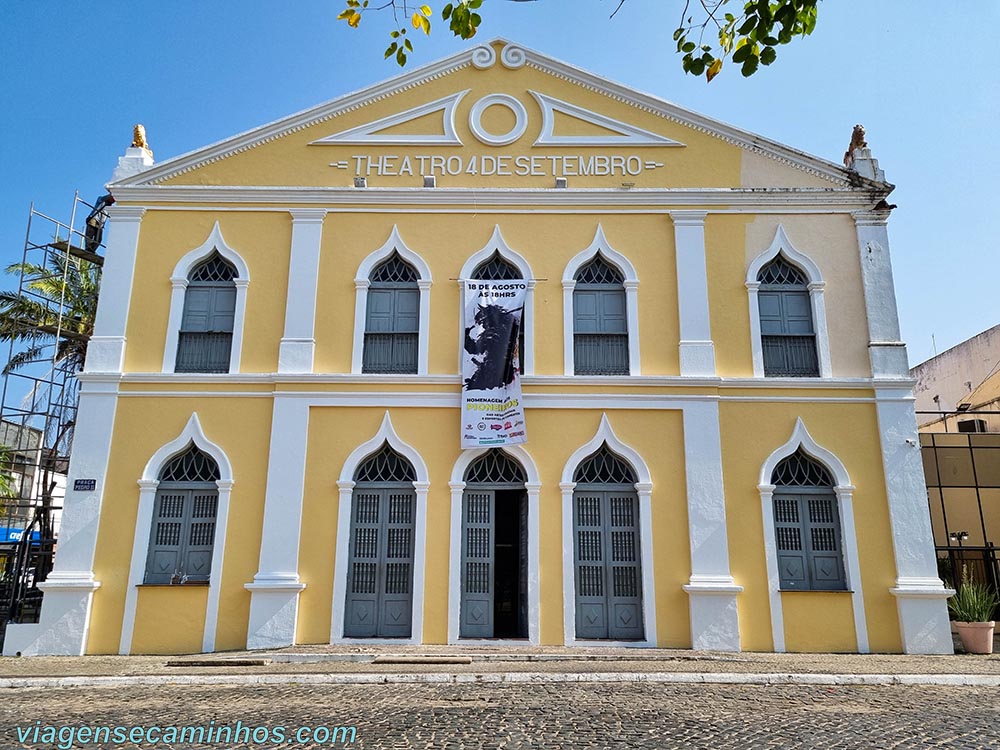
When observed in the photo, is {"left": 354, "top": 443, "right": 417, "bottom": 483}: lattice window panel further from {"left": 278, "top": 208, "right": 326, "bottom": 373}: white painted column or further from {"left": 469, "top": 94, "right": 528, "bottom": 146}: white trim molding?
{"left": 469, "top": 94, "right": 528, "bottom": 146}: white trim molding

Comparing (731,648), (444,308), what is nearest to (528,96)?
(444,308)

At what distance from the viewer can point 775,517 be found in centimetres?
1149

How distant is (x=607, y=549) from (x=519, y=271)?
476 cm

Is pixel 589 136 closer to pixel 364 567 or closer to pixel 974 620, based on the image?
pixel 364 567

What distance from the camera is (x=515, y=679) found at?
8492 millimetres

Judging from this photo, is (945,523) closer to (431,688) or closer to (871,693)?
(871,693)

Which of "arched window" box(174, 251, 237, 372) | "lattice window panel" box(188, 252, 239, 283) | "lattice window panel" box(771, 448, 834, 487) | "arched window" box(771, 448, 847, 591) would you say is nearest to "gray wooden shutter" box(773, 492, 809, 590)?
"arched window" box(771, 448, 847, 591)

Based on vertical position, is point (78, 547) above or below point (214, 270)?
below

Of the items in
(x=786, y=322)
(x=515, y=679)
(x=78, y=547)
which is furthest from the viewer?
(x=786, y=322)

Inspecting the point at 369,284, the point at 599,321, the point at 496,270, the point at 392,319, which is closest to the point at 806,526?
the point at 599,321

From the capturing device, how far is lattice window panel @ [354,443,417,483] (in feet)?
38.4

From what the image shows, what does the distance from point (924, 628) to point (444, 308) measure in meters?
8.77

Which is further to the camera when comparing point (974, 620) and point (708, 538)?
point (708, 538)

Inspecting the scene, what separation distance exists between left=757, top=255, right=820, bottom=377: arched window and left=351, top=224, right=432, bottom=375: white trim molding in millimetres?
5566
